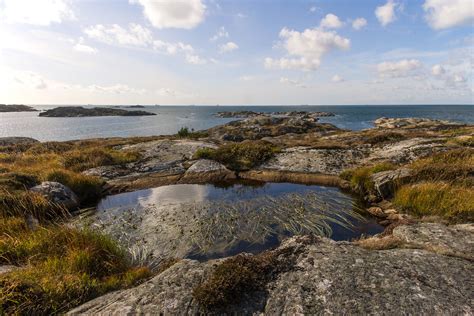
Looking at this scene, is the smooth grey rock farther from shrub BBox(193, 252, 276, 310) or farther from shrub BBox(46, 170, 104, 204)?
shrub BBox(46, 170, 104, 204)

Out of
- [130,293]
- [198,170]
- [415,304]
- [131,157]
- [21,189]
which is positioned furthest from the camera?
[131,157]

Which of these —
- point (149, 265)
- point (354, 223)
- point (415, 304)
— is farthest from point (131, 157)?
point (415, 304)

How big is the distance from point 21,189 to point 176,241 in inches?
383

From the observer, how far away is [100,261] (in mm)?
7547

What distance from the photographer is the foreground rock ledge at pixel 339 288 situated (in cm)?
508

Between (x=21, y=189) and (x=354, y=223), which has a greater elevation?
(x=21, y=189)

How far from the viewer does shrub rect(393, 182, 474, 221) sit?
1080 centimetres

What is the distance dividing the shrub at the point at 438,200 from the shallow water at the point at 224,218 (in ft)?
7.25

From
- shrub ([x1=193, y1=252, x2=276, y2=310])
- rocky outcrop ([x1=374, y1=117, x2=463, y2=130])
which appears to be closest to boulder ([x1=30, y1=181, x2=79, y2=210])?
shrub ([x1=193, y1=252, x2=276, y2=310])

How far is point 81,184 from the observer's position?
56.0ft

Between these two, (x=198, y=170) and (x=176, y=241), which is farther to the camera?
(x=198, y=170)

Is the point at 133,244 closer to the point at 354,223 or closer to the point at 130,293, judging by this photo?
the point at 130,293

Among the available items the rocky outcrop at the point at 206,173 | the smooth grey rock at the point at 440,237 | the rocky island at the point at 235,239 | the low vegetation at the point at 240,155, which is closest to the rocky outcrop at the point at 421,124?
the rocky island at the point at 235,239

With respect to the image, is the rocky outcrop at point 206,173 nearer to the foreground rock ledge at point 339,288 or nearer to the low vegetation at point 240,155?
the low vegetation at point 240,155
